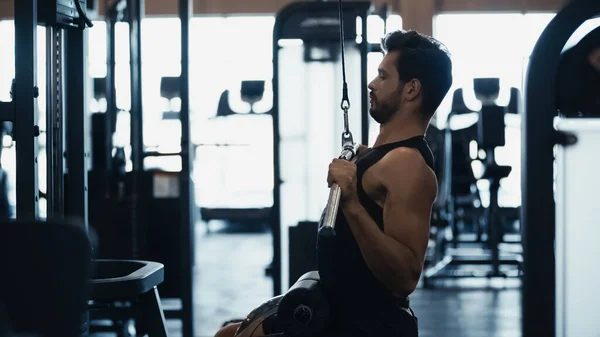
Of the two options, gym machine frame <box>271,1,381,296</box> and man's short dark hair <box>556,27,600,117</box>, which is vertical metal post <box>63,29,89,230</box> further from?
man's short dark hair <box>556,27,600,117</box>

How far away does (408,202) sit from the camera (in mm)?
1463

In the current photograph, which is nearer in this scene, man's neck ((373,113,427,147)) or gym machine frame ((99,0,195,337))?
man's neck ((373,113,427,147))

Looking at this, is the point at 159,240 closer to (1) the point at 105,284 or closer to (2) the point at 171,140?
(1) the point at 105,284

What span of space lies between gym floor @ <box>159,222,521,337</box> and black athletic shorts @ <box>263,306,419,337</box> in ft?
7.29

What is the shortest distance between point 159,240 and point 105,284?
2064 mm

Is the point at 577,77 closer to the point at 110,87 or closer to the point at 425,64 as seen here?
the point at 425,64

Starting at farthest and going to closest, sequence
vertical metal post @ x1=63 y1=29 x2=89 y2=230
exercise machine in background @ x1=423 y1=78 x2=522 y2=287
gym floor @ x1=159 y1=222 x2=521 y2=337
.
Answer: exercise machine in background @ x1=423 y1=78 x2=522 y2=287 → gym floor @ x1=159 y1=222 x2=521 y2=337 → vertical metal post @ x1=63 y1=29 x2=89 y2=230

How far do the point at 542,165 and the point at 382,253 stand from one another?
32 centimetres

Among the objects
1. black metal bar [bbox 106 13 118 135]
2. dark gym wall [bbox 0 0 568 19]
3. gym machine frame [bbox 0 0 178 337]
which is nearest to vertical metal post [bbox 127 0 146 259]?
black metal bar [bbox 106 13 118 135]

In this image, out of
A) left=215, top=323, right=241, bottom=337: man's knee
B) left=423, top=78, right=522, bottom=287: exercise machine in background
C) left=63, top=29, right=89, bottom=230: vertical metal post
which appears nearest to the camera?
left=215, top=323, right=241, bottom=337: man's knee

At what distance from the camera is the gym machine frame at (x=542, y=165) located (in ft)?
4.53

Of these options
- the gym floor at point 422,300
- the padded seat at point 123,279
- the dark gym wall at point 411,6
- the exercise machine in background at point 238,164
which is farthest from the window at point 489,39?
the padded seat at point 123,279

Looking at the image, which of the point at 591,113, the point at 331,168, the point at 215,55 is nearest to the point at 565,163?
the point at 591,113

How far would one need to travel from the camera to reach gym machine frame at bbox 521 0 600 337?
1380 millimetres
